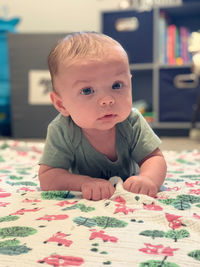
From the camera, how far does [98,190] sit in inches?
29.9

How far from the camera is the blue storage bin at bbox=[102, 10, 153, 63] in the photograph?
2613 mm

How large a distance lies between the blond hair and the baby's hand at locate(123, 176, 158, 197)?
0.26 meters

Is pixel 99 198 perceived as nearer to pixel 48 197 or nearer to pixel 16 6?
pixel 48 197

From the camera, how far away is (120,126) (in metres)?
0.88

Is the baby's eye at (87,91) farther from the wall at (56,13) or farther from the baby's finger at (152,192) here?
the wall at (56,13)

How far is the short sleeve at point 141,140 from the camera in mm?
876

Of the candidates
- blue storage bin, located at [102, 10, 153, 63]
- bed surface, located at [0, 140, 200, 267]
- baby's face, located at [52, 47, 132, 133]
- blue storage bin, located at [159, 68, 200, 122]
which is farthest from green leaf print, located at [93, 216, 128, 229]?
blue storage bin, located at [102, 10, 153, 63]

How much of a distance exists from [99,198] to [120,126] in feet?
0.65

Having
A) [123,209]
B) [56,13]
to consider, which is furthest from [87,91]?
[56,13]

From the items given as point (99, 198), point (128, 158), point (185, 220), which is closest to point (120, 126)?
point (128, 158)

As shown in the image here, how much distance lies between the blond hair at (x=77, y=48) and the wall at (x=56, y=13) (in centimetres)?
224

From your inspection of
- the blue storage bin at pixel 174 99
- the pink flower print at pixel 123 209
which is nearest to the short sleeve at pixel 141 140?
the pink flower print at pixel 123 209

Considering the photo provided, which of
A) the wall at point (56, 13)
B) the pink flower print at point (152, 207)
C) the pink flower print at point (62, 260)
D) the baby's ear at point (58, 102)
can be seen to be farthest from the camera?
the wall at point (56, 13)

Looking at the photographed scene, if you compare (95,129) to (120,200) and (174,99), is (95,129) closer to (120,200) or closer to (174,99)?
(120,200)
